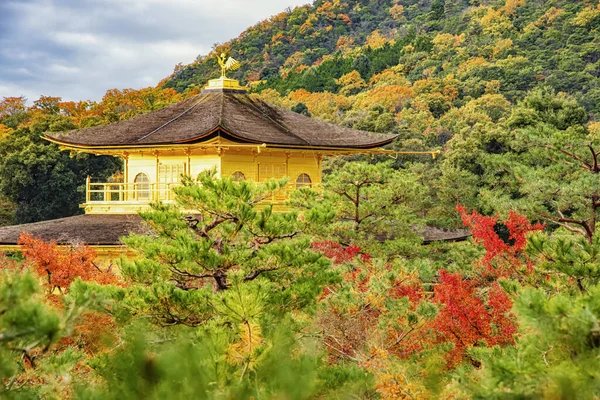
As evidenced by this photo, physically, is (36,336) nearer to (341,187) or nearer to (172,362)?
(172,362)

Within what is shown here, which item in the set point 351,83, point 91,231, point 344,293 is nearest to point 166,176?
point 91,231

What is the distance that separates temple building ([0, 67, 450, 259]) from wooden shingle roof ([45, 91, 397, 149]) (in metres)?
0.03

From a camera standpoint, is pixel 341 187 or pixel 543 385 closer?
pixel 543 385

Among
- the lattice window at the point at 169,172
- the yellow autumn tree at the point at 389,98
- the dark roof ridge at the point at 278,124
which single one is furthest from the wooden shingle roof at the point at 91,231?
the yellow autumn tree at the point at 389,98

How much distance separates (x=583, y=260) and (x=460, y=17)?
218 ft

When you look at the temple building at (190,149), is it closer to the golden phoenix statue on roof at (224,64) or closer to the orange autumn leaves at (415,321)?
the golden phoenix statue on roof at (224,64)

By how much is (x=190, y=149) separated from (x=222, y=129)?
1.82m

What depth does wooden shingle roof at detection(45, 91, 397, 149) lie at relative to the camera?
68.3 ft

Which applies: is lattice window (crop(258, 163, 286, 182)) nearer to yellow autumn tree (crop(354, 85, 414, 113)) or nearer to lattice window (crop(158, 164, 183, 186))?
lattice window (crop(158, 164, 183, 186))

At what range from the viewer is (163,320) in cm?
1132

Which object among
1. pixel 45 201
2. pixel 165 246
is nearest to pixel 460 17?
pixel 45 201

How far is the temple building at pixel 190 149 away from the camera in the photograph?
20.3m

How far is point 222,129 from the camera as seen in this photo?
19766 mm

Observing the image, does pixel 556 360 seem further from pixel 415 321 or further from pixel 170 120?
pixel 170 120
